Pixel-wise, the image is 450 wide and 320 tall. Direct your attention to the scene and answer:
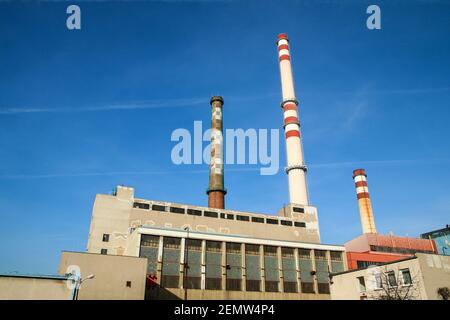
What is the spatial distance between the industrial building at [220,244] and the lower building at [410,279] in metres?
12.5

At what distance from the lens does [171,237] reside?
4066 cm

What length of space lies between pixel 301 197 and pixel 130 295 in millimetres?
36332

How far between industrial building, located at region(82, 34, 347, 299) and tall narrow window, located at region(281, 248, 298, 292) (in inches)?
4.9

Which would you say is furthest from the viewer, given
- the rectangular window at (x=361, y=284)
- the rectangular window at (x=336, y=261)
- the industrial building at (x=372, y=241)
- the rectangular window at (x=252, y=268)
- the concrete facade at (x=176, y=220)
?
the industrial building at (x=372, y=241)

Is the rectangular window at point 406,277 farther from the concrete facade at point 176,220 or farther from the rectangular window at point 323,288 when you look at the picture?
the concrete facade at point 176,220

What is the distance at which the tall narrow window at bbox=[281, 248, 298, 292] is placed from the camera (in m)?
43.5

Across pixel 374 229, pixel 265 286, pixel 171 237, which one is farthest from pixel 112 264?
pixel 374 229

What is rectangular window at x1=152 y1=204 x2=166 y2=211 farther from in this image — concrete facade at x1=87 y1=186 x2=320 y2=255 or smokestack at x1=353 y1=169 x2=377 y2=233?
smokestack at x1=353 y1=169 x2=377 y2=233

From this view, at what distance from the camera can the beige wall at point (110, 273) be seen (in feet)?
98.5

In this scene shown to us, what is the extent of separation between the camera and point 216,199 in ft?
188

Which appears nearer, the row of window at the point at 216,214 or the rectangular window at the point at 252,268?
the rectangular window at the point at 252,268

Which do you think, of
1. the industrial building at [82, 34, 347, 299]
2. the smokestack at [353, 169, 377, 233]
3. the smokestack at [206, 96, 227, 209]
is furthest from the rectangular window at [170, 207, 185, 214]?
the smokestack at [353, 169, 377, 233]

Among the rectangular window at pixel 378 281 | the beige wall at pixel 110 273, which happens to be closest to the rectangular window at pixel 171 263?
the beige wall at pixel 110 273
